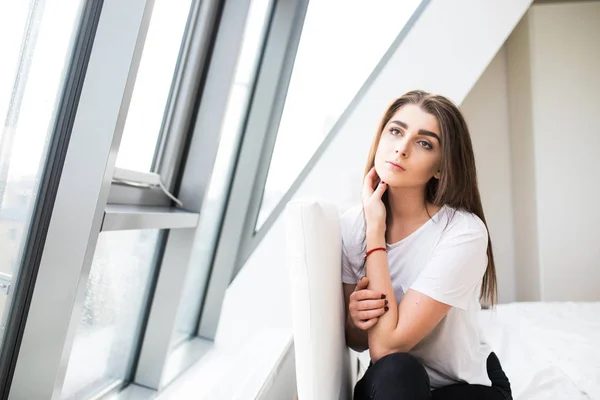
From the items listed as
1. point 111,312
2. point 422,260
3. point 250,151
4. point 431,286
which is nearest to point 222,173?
point 250,151

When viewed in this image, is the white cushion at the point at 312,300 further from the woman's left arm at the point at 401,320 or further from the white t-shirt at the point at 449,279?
the white t-shirt at the point at 449,279

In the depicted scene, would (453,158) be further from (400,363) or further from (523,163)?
(523,163)

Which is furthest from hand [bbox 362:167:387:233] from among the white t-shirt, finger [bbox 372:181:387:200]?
the white t-shirt

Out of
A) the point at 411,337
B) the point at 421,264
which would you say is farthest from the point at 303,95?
the point at 411,337

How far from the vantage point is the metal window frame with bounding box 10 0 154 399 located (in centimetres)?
97

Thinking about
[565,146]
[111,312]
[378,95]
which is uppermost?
[565,146]

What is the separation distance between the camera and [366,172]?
1.37m

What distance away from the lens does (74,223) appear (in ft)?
3.19

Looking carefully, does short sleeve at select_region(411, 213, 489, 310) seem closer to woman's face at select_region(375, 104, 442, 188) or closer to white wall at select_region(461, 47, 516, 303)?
woman's face at select_region(375, 104, 442, 188)

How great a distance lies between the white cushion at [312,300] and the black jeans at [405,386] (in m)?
0.09

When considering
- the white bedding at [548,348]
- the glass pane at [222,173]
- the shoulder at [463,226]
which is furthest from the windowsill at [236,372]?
the shoulder at [463,226]

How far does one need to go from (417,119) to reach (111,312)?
1.20 m

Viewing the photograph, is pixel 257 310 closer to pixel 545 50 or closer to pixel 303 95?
pixel 303 95

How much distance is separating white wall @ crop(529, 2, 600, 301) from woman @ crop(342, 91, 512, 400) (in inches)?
104
